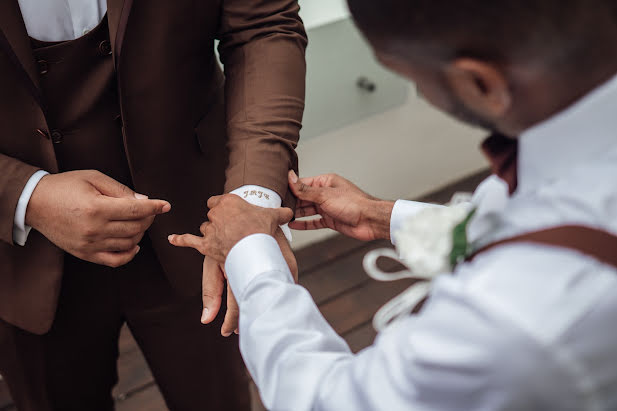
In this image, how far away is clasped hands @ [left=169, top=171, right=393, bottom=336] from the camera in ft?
3.61

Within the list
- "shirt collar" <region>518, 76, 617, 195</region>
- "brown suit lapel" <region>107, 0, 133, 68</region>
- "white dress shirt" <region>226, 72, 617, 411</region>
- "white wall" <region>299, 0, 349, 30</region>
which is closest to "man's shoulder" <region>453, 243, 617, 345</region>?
"white dress shirt" <region>226, 72, 617, 411</region>

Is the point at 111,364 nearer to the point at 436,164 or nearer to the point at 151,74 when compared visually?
the point at 151,74

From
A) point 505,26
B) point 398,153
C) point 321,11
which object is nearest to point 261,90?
point 505,26

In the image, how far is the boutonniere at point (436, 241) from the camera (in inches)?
28.9

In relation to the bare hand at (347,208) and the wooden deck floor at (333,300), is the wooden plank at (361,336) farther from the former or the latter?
the bare hand at (347,208)

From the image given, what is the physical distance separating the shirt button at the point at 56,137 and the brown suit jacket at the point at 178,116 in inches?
0.9

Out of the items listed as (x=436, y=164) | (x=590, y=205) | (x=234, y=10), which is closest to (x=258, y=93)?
(x=234, y=10)

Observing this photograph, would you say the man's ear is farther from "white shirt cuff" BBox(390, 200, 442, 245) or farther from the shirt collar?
"white shirt cuff" BBox(390, 200, 442, 245)

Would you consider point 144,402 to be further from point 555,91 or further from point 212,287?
point 555,91

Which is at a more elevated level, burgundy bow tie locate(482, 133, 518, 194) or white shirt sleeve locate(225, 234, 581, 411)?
burgundy bow tie locate(482, 133, 518, 194)

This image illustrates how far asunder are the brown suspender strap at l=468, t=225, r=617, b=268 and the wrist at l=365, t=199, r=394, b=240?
2.33ft

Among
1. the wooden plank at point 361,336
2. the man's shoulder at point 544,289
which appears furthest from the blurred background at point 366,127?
the man's shoulder at point 544,289

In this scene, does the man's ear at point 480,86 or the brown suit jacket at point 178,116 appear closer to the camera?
the man's ear at point 480,86

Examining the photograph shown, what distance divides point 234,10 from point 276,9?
10cm
